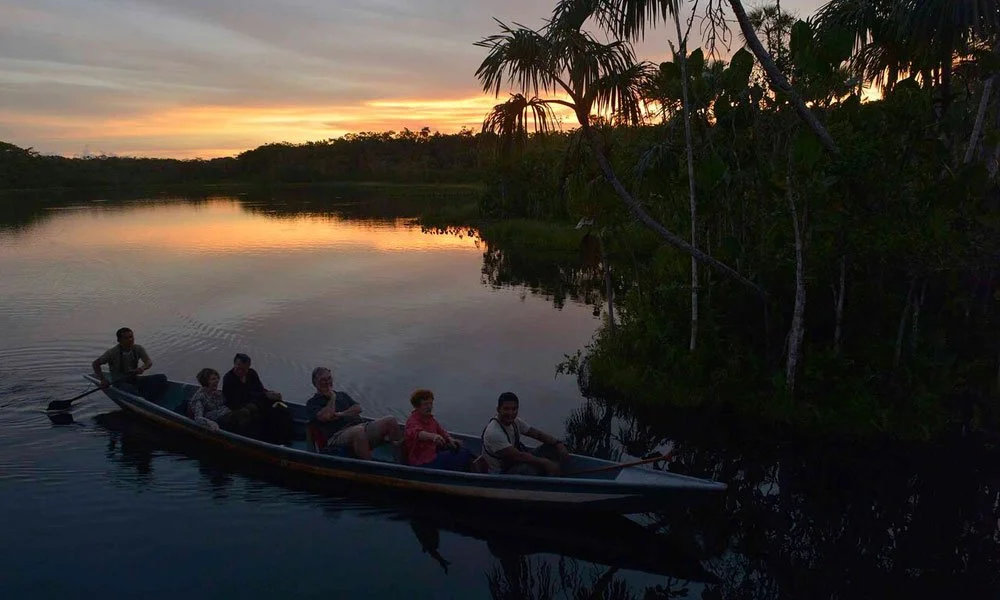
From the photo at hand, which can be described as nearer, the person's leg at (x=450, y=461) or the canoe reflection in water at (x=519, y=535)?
the canoe reflection in water at (x=519, y=535)

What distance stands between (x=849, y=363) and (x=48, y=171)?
118m

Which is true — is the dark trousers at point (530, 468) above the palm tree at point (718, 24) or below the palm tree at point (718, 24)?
below

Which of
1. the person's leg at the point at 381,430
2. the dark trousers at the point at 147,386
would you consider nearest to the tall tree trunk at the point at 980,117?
the person's leg at the point at 381,430

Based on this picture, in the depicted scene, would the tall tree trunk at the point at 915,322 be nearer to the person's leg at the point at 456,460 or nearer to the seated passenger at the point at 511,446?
the seated passenger at the point at 511,446

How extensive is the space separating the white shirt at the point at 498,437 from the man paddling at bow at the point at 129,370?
6449 mm

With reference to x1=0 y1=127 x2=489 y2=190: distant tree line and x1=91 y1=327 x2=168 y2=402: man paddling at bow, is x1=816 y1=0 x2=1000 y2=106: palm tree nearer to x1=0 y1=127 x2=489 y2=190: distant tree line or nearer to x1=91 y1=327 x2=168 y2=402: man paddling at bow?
x1=91 y1=327 x2=168 y2=402: man paddling at bow

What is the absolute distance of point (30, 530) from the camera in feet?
29.2

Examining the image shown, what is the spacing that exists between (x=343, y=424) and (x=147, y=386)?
4039 mm

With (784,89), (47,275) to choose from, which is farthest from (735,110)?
(47,275)

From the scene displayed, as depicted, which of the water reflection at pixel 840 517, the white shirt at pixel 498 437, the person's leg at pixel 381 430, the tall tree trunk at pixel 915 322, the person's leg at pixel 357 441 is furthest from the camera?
the tall tree trunk at pixel 915 322

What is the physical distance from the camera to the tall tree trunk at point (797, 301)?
10.9 metres

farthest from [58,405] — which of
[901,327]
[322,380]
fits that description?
[901,327]

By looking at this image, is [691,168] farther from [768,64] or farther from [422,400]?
[422,400]

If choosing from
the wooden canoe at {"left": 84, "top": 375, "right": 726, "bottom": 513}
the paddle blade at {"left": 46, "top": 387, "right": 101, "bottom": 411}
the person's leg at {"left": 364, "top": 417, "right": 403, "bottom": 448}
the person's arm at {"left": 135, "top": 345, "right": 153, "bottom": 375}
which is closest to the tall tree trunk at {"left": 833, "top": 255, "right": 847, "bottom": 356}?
the wooden canoe at {"left": 84, "top": 375, "right": 726, "bottom": 513}
